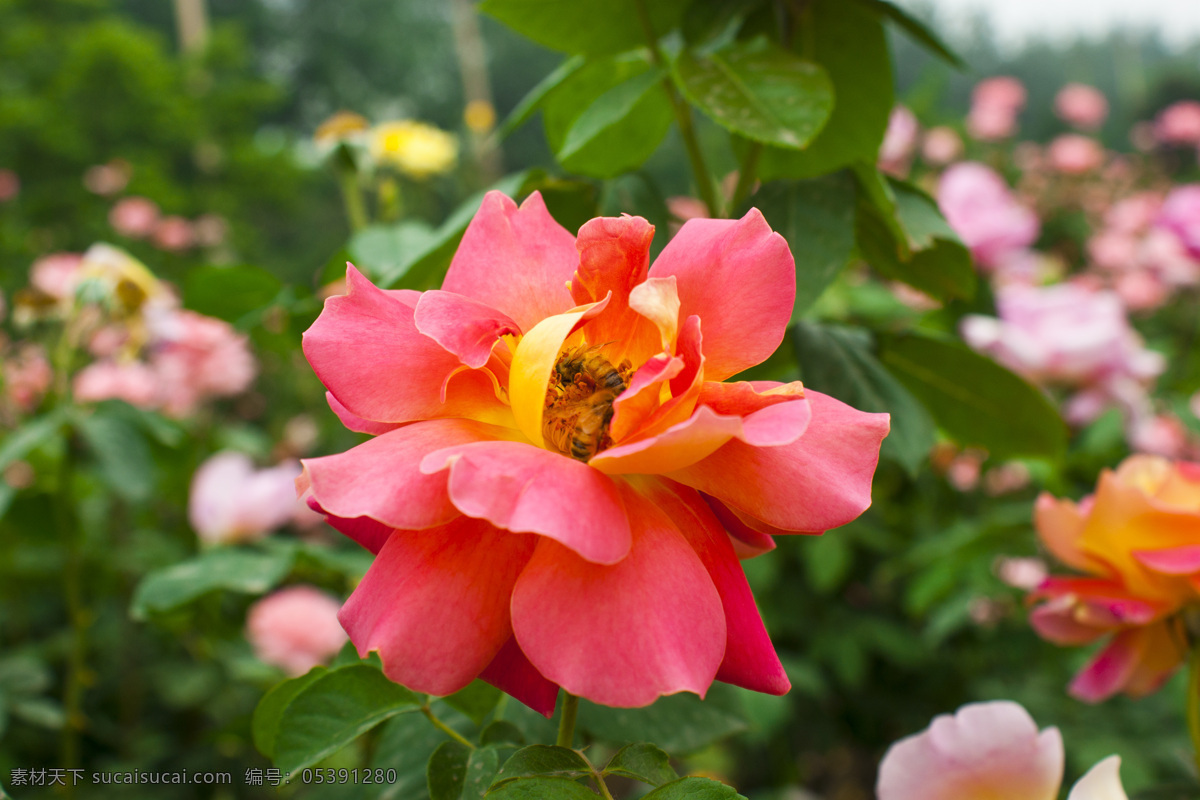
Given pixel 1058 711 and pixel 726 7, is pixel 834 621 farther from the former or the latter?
pixel 726 7

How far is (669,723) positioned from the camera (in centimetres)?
39

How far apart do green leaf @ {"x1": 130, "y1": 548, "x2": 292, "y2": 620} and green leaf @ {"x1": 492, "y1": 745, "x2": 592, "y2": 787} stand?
0.37m

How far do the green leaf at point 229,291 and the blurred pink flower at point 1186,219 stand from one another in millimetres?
1344

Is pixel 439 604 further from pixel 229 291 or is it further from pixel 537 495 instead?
pixel 229 291

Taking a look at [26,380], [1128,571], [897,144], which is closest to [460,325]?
[1128,571]

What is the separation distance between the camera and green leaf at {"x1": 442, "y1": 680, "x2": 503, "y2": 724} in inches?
13.7

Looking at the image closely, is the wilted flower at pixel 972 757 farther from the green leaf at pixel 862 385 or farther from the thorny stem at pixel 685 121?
the thorny stem at pixel 685 121

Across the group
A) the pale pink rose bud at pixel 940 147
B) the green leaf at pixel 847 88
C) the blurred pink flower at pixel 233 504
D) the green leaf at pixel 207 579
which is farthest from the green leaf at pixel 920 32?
the pale pink rose bud at pixel 940 147

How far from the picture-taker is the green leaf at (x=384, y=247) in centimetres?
51

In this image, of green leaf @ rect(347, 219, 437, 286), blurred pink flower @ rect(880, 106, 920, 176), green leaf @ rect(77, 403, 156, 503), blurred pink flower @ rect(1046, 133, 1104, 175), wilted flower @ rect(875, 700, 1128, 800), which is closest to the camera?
wilted flower @ rect(875, 700, 1128, 800)

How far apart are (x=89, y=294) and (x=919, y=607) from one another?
0.97 meters

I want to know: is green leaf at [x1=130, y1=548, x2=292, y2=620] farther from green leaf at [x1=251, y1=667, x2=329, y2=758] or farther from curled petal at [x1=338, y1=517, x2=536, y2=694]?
curled petal at [x1=338, y1=517, x2=536, y2=694]

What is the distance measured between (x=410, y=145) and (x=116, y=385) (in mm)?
608

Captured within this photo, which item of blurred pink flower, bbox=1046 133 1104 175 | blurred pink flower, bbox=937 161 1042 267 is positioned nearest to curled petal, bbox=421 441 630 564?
blurred pink flower, bbox=937 161 1042 267
